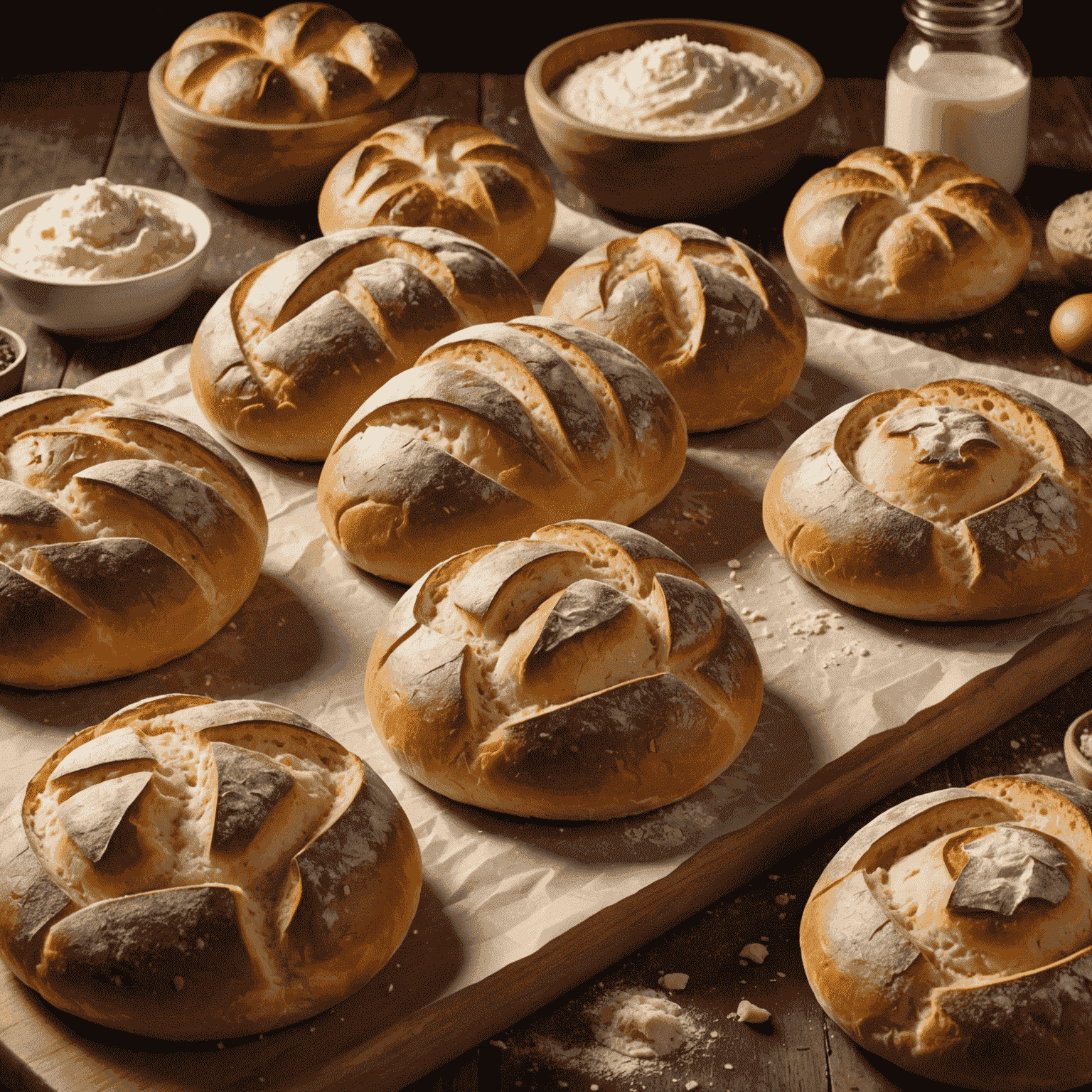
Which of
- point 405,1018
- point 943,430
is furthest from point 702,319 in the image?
point 405,1018

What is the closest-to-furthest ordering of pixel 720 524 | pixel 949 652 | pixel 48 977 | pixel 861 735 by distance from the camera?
pixel 48 977 < pixel 861 735 < pixel 949 652 < pixel 720 524

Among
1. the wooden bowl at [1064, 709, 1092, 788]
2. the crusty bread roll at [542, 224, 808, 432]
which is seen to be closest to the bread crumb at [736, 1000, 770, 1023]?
the wooden bowl at [1064, 709, 1092, 788]

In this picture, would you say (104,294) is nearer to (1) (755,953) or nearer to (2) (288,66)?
(2) (288,66)

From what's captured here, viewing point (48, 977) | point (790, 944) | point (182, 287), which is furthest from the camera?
point (182, 287)

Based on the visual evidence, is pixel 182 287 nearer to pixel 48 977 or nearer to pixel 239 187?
pixel 239 187

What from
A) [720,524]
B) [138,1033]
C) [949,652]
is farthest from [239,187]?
[138,1033]

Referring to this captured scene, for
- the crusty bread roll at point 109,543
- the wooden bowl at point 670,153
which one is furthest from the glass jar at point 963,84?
the crusty bread roll at point 109,543

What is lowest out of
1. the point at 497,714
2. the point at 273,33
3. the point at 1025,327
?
the point at 1025,327
